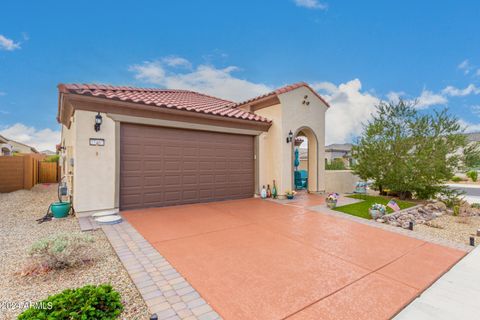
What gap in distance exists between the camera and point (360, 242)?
457cm

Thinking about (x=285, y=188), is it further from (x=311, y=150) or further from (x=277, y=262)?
(x=277, y=262)

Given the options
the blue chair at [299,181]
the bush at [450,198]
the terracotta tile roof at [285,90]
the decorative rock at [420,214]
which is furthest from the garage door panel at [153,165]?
the bush at [450,198]

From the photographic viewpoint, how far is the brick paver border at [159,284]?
2324 millimetres

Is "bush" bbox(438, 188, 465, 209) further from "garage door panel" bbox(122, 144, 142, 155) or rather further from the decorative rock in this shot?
"garage door panel" bbox(122, 144, 142, 155)

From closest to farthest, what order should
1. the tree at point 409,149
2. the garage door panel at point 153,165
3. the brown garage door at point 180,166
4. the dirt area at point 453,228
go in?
the dirt area at point 453,228, the brown garage door at point 180,166, the garage door panel at point 153,165, the tree at point 409,149

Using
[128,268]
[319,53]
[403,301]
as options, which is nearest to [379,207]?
[403,301]

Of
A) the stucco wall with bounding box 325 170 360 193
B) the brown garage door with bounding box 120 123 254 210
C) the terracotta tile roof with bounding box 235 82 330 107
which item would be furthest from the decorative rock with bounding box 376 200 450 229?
the terracotta tile roof with bounding box 235 82 330 107

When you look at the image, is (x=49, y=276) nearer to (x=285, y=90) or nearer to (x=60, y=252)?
(x=60, y=252)

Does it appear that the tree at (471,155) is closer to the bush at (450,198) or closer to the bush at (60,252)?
the bush at (450,198)

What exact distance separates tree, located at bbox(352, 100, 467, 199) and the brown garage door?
5414 mm

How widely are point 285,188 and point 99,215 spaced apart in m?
6.91

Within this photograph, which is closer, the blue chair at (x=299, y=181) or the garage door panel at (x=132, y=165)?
the garage door panel at (x=132, y=165)

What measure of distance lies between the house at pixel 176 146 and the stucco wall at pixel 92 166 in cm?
2

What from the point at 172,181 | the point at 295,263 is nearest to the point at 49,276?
the point at 295,263
